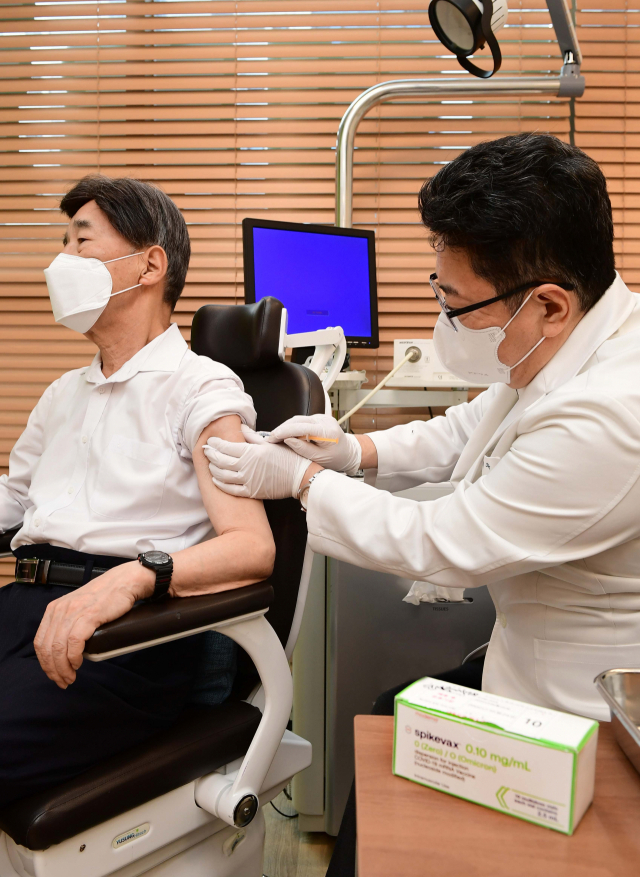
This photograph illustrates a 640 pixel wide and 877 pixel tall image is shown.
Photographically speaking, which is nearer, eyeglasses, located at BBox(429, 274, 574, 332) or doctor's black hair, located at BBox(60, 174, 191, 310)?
eyeglasses, located at BBox(429, 274, 574, 332)

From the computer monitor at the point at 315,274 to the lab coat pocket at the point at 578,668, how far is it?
1426 millimetres

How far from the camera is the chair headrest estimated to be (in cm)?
135

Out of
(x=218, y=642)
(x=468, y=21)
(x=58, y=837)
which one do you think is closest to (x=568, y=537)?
(x=218, y=642)

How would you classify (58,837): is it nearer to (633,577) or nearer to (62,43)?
(633,577)

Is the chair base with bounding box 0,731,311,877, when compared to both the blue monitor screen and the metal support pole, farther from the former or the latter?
the metal support pole

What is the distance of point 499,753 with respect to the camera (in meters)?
0.58

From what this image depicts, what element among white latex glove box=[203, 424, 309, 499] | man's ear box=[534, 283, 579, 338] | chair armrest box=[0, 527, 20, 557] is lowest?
chair armrest box=[0, 527, 20, 557]

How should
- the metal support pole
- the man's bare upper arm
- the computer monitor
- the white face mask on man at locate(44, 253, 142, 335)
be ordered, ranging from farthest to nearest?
1. the metal support pole
2. the computer monitor
3. the white face mask on man at locate(44, 253, 142, 335)
4. the man's bare upper arm

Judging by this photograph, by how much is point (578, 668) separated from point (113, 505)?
837 mm

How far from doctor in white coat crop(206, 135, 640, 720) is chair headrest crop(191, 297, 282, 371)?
0.98ft

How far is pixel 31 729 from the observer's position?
37.8 inches

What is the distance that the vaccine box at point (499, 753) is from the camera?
0.56m

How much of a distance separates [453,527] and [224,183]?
6.78 ft

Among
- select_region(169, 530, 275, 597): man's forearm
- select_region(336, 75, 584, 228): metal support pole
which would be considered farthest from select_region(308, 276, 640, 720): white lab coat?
select_region(336, 75, 584, 228): metal support pole
